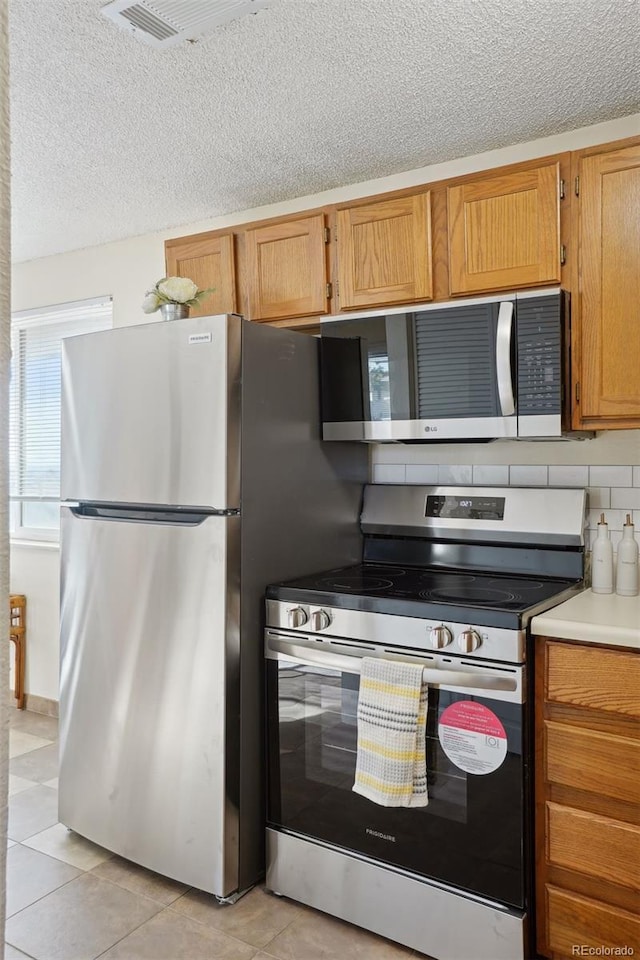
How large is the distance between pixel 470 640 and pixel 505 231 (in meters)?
1.25

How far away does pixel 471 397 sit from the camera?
2307mm

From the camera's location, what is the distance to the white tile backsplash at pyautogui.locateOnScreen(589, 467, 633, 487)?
2404mm

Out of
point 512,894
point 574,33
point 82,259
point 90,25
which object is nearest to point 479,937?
point 512,894

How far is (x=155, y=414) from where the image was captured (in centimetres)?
238

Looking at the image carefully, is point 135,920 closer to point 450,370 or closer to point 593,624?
point 593,624

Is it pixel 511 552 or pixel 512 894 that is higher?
pixel 511 552

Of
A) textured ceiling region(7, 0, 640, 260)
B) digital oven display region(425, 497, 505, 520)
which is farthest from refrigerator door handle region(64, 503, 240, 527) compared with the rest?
textured ceiling region(7, 0, 640, 260)

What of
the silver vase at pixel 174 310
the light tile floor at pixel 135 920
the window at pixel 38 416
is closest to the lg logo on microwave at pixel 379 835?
the light tile floor at pixel 135 920

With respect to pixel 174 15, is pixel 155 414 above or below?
below

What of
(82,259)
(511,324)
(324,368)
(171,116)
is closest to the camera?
(511,324)

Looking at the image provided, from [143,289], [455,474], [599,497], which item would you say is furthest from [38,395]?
[599,497]

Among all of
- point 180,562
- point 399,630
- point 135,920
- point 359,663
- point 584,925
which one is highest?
point 180,562

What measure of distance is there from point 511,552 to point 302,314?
1.14 metres

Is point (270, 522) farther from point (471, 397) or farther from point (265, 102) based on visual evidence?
point (265, 102)
